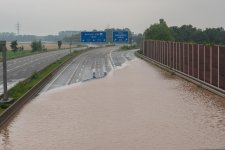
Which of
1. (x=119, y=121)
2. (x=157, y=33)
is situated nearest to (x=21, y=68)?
(x=119, y=121)

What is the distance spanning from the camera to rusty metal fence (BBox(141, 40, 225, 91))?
114 ft

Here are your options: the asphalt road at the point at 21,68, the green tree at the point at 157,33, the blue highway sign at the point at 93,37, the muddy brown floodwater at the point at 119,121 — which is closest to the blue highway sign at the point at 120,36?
the blue highway sign at the point at 93,37

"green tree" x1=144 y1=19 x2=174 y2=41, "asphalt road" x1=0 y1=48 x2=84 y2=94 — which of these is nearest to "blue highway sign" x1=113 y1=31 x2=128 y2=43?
"asphalt road" x1=0 y1=48 x2=84 y2=94

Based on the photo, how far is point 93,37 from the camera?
91.4 m

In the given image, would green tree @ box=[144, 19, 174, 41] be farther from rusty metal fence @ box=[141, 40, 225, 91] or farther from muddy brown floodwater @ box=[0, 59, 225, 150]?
muddy brown floodwater @ box=[0, 59, 225, 150]

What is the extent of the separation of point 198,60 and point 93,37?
50.5 meters

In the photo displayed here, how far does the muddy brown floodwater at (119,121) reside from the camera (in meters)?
17.8

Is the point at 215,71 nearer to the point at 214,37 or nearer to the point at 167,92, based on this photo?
the point at 167,92

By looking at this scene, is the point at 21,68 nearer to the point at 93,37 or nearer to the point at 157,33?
the point at 93,37

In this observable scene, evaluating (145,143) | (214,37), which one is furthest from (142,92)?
(214,37)

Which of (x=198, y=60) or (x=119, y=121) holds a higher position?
(x=198, y=60)

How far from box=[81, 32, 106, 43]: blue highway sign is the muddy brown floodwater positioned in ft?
183

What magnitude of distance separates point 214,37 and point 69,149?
176260mm

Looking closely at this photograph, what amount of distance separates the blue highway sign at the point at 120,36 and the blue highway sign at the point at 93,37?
4989 millimetres
